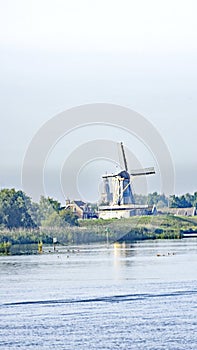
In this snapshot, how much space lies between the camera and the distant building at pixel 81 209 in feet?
389

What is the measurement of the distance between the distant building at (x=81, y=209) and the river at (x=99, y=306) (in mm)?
66710

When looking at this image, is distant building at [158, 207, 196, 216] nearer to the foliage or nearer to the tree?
the foliage

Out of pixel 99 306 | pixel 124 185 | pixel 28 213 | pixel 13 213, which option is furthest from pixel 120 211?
pixel 99 306

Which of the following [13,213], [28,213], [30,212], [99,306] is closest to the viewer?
[99,306]

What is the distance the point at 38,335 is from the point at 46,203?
87.7m

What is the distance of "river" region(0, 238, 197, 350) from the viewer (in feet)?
89.8

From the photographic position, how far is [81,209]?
122375mm

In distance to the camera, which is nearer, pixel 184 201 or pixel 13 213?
pixel 13 213

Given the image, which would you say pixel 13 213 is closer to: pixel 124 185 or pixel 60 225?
pixel 60 225

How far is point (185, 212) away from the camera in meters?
156

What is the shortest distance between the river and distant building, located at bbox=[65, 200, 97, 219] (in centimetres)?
6671

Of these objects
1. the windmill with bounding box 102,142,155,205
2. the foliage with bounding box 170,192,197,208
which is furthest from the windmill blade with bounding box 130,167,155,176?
the foliage with bounding box 170,192,197,208

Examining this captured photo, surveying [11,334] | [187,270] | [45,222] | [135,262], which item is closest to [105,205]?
[45,222]

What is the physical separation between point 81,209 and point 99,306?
89.4 metres
